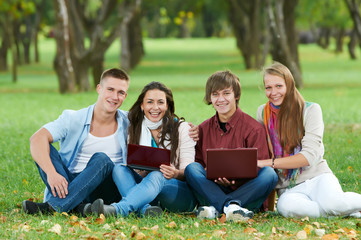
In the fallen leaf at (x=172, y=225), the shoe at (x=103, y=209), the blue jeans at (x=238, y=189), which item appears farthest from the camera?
the blue jeans at (x=238, y=189)

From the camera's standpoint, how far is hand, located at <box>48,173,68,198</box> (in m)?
5.82

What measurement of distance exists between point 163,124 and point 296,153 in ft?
4.35

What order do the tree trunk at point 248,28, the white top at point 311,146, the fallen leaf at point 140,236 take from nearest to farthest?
the fallen leaf at point 140,236 < the white top at point 311,146 < the tree trunk at point 248,28

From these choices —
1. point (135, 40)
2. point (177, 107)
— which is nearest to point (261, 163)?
point (177, 107)

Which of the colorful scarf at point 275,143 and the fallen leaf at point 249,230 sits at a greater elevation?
the colorful scarf at point 275,143

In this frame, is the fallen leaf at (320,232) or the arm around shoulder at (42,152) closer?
the fallen leaf at (320,232)

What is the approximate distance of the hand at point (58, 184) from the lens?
5820mm

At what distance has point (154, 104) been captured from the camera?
616 centimetres

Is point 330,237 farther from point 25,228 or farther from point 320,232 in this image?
point 25,228

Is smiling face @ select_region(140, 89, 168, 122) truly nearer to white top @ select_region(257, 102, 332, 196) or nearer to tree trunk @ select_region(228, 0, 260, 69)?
white top @ select_region(257, 102, 332, 196)

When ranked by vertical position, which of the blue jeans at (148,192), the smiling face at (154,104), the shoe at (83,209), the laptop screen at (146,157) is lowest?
the shoe at (83,209)

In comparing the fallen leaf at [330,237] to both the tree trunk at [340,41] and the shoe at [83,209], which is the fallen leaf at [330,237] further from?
the tree trunk at [340,41]

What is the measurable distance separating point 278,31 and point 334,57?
28.3m

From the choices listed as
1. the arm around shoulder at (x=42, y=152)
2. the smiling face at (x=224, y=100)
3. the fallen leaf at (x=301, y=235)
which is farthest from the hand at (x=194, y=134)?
the fallen leaf at (x=301, y=235)
